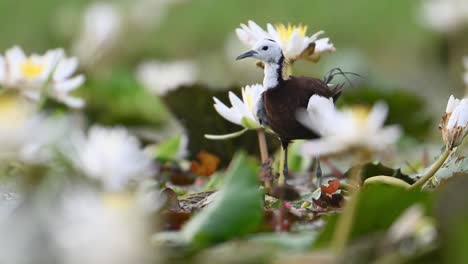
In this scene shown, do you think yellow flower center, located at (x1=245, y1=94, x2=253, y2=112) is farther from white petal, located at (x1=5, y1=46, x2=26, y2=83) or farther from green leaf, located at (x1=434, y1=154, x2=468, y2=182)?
white petal, located at (x1=5, y1=46, x2=26, y2=83)

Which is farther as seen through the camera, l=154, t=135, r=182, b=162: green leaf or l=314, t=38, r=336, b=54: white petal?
l=154, t=135, r=182, b=162: green leaf

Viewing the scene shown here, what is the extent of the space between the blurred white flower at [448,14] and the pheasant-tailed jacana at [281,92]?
347 centimetres

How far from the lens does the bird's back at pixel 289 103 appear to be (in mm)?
1090

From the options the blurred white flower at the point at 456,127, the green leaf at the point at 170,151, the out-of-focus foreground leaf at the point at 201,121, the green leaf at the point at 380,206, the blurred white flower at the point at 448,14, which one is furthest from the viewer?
the blurred white flower at the point at 448,14

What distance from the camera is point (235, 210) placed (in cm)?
84

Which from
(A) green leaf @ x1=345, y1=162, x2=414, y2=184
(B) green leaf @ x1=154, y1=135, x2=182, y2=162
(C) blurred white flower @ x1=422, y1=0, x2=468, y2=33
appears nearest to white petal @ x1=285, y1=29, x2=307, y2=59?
(A) green leaf @ x1=345, y1=162, x2=414, y2=184

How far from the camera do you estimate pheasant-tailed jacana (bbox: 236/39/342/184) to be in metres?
1.09

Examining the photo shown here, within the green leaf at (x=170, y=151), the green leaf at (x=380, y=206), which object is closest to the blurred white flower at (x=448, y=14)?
the green leaf at (x=170, y=151)

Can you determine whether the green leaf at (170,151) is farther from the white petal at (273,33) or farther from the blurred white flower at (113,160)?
the blurred white flower at (113,160)

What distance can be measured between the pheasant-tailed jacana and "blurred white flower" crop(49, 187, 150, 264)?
13.8 inches

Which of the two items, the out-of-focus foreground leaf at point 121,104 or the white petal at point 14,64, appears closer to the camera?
the white petal at point 14,64

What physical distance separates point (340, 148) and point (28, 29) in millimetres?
5305

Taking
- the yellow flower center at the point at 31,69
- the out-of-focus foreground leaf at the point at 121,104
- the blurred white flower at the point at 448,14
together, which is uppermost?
the blurred white flower at the point at 448,14

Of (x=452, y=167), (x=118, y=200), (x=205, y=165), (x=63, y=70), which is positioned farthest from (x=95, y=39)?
(x=118, y=200)
